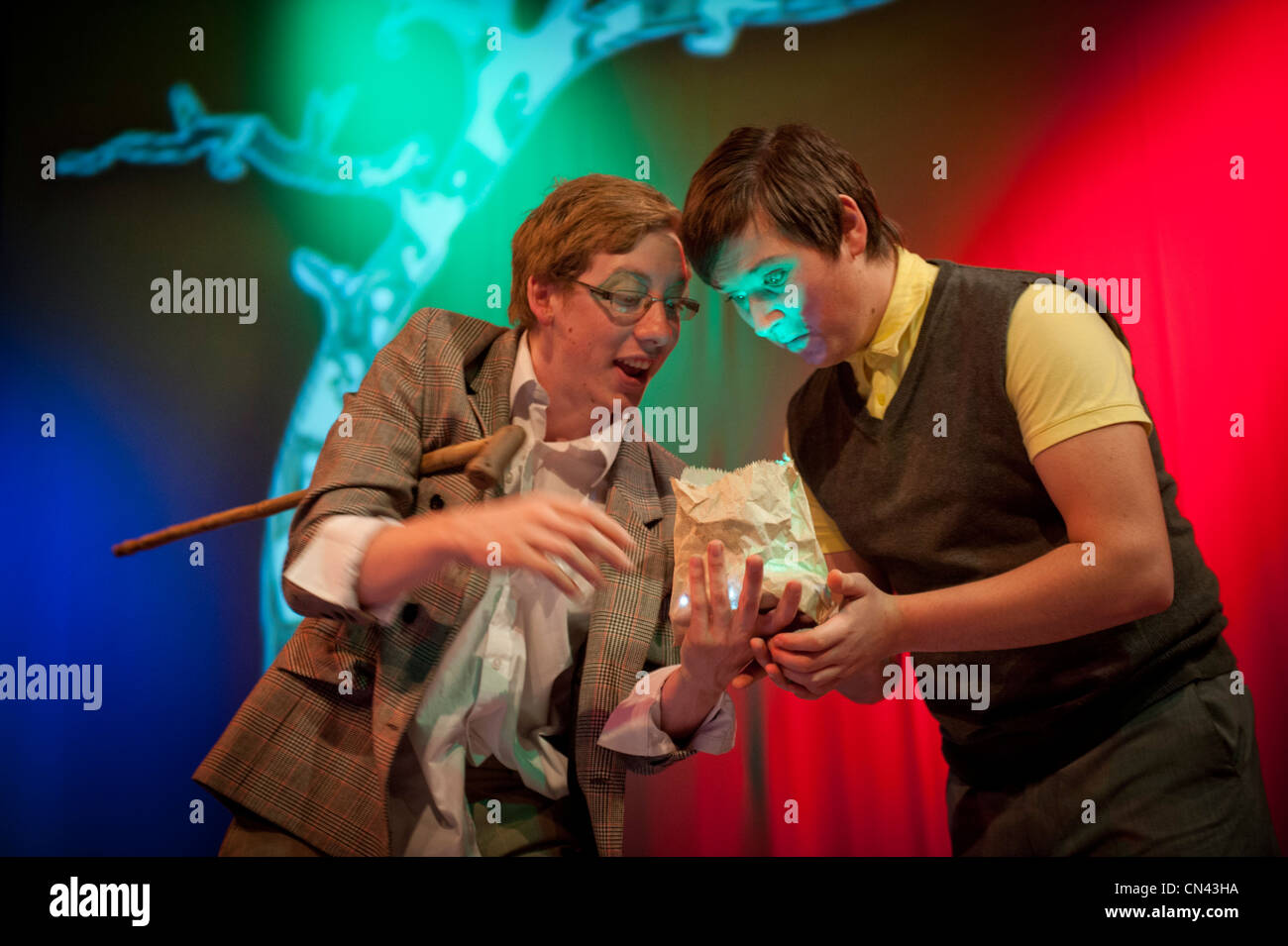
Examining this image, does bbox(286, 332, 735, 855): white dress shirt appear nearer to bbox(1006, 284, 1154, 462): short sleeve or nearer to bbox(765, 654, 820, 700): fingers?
bbox(765, 654, 820, 700): fingers

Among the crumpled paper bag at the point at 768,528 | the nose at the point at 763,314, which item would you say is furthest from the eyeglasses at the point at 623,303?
the crumpled paper bag at the point at 768,528

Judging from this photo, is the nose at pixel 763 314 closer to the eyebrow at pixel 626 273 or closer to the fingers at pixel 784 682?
the eyebrow at pixel 626 273

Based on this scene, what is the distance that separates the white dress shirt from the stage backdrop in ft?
3.98

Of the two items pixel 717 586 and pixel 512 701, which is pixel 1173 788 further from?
pixel 512 701

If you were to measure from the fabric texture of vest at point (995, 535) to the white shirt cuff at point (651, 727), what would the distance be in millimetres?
420

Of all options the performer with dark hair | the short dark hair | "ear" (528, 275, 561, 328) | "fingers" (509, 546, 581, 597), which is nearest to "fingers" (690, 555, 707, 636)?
the performer with dark hair

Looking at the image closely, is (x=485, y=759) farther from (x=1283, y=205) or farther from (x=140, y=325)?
(x=1283, y=205)

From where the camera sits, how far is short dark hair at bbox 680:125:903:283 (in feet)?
5.51

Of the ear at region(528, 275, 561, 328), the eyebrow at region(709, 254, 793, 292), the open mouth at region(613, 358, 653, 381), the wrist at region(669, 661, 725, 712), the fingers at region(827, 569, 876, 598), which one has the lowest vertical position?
the wrist at region(669, 661, 725, 712)

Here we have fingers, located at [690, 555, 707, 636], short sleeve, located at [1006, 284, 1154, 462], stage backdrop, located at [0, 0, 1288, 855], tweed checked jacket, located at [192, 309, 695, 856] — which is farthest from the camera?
stage backdrop, located at [0, 0, 1288, 855]

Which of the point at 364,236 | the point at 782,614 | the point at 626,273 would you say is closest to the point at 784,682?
the point at 782,614

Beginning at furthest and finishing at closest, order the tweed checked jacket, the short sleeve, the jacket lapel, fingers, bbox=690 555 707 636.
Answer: the jacket lapel
the tweed checked jacket
fingers, bbox=690 555 707 636
the short sleeve

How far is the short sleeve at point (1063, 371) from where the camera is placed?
4.71 ft

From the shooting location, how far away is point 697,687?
1750 millimetres
